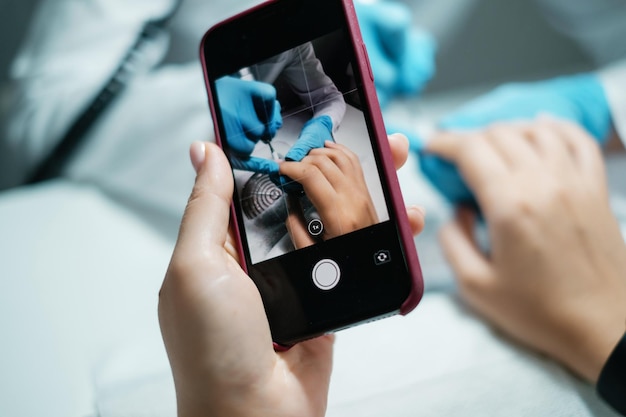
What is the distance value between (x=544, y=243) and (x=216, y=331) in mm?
318

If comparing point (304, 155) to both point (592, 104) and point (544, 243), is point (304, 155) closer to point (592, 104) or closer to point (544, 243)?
point (544, 243)

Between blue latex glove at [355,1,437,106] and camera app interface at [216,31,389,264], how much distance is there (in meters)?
0.28

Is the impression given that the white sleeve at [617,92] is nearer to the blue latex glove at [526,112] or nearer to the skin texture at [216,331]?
the blue latex glove at [526,112]

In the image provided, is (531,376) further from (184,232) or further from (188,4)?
(188,4)

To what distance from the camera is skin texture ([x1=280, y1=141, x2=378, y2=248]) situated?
1.10 ft

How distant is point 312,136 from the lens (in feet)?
1.13

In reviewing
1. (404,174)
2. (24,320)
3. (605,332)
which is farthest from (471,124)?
(24,320)

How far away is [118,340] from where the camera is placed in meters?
0.50

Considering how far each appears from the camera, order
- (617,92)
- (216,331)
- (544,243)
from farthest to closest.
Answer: (617,92) → (544,243) → (216,331)

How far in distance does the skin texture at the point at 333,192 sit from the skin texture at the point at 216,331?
0.17ft

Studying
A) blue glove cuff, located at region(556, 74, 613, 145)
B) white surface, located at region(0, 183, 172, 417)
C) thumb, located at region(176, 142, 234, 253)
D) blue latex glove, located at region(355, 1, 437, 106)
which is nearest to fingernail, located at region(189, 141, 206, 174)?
thumb, located at region(176, 142, 234, 253)

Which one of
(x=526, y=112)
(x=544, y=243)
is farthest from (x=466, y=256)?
(x=526, y=112)

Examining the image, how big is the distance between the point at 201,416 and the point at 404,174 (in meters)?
0.34

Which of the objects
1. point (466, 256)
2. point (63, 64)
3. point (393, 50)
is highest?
point (63, 64)
